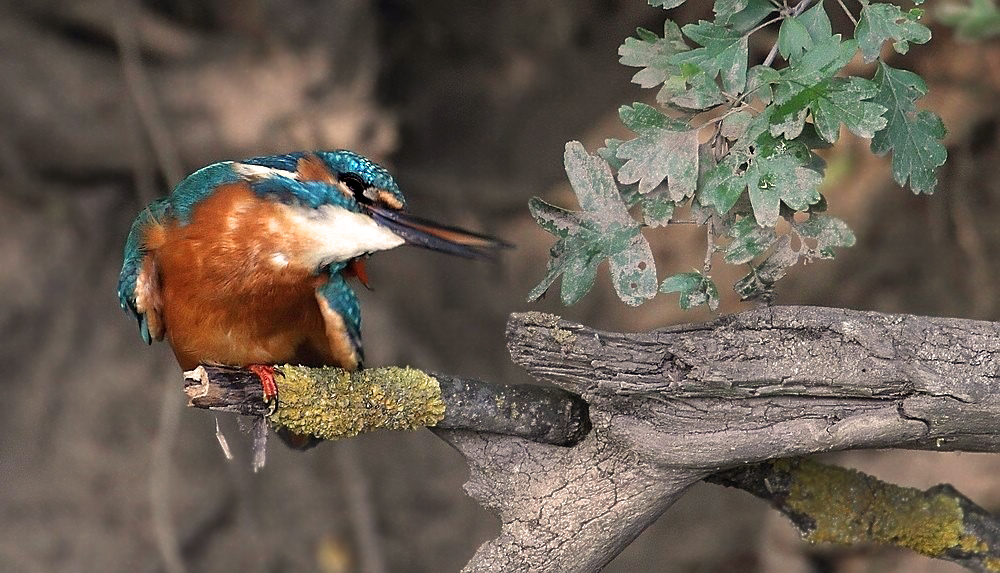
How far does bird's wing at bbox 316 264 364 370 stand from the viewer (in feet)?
7.23

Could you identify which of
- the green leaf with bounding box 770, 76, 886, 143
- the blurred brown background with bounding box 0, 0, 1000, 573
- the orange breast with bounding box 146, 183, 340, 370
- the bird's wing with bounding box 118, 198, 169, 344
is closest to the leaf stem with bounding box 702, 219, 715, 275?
the green leaf with bounding box 770, 76, 886, 143

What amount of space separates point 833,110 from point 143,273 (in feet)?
4.49

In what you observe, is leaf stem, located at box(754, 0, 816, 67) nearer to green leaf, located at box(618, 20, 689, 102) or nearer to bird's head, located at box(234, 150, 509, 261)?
green leaf, located at box(618, 20, 689, 102)

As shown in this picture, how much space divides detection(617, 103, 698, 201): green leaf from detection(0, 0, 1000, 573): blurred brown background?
1846mm

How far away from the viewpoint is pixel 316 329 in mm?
2242

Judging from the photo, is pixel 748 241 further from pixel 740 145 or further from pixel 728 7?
pixel 728 7

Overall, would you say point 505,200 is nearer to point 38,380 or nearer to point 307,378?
point 38,380

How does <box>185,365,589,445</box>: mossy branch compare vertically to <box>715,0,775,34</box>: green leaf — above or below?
below

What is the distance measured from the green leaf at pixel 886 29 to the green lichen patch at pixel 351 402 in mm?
899

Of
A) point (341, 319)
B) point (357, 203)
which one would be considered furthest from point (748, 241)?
point (341, 319)

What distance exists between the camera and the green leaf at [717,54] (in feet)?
5.55

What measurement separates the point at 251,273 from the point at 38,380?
82.0 inches

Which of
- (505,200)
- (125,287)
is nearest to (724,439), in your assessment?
(125,287)

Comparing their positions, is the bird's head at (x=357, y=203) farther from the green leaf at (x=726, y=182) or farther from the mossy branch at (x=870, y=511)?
the mossy branch at (x=870, y=511)
